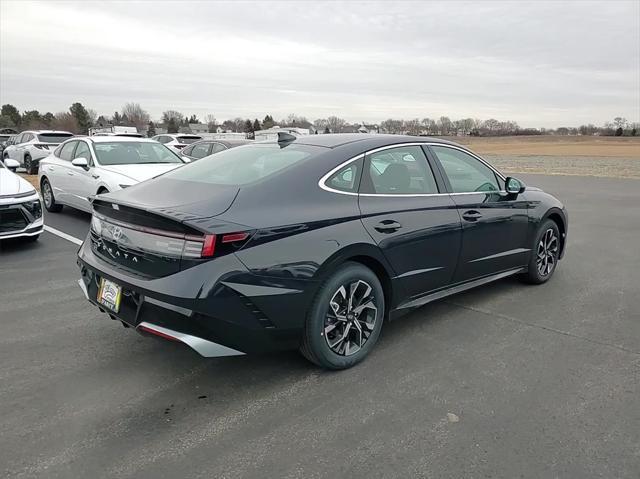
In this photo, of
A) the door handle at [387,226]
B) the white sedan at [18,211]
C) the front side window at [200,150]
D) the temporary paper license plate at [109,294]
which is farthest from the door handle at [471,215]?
the front side window at [200,150]

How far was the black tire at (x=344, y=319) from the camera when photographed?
3.31 m

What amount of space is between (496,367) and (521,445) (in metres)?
0.92

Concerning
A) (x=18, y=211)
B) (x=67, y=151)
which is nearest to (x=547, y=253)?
(x=18, y=211)

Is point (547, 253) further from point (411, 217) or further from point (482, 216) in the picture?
point (411, 217)

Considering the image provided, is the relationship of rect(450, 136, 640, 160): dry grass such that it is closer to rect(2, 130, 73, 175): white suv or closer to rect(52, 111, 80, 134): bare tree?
rect(2, 130, 73, 175): white suv

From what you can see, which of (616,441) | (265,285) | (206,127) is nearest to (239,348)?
(265,285)

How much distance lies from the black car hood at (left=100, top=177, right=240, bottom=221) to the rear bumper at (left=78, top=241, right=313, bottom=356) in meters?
0.35

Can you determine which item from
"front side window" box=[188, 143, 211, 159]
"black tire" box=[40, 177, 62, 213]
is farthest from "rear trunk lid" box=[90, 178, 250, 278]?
"front side window" box=[188, 143, 211, 159]

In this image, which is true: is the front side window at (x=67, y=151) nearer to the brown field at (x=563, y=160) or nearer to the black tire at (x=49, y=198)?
the black tire at (x=49, y=198)

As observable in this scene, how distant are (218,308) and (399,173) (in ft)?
6.07

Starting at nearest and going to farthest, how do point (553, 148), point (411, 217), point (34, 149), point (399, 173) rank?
point (411, 217), point (399, 173), point (34, 149), point (553, 148)

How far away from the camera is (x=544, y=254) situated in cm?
553

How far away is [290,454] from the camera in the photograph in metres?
2.62

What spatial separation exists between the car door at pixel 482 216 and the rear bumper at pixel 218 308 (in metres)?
1.79
